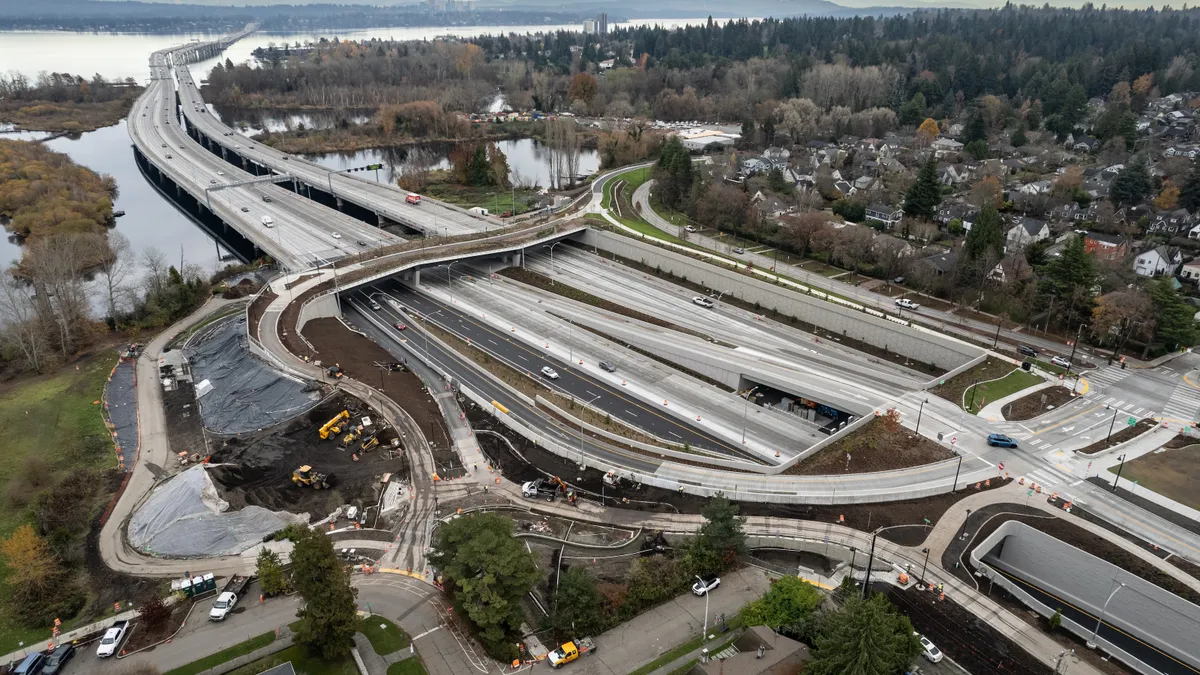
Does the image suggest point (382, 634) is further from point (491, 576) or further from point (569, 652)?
point (569, 652)

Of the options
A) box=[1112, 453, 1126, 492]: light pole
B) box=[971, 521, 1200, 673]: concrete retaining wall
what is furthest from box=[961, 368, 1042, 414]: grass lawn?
box=[971, 521, 1200, 673]: concrete retaining wall

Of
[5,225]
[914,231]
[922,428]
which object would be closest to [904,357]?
[922,428]

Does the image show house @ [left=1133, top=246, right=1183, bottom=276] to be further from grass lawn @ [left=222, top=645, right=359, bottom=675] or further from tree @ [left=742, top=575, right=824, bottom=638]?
grass lawn @ [left=222, top=645, right=359, bottom=675]

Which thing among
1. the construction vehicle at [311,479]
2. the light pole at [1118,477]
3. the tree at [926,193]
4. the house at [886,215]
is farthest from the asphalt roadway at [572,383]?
the tree at [926,193]

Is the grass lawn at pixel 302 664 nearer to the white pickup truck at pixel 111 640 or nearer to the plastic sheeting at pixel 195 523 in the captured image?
the white pickup truck at pixel 111 640

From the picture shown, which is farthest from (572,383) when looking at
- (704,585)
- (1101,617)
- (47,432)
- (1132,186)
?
(1132,186)

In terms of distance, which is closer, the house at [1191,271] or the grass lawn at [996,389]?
the grass lawn at [996,389]

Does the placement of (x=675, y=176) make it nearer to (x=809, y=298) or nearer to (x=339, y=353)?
(x=809, y=298)
